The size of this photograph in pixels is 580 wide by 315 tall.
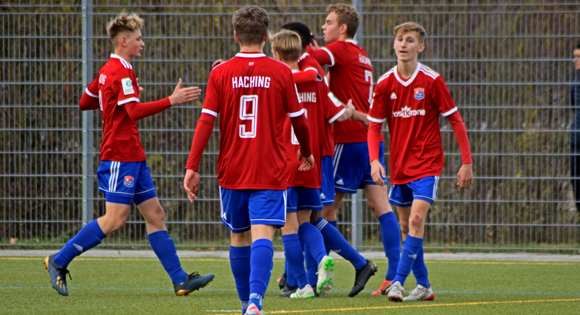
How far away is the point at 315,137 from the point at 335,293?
1222 mm

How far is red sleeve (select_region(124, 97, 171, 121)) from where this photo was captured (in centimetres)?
527

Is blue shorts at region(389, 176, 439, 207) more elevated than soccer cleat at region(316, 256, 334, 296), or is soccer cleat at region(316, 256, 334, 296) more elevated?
blue shorts at region(389, 176, 439, 207)

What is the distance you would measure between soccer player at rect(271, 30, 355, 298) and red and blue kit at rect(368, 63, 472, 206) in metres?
0.43

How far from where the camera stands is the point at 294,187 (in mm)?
5164

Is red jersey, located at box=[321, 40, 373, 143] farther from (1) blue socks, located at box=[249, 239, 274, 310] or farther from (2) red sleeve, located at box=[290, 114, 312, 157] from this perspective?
(1) blue socks, located at box=[249, 239, 274, 310]

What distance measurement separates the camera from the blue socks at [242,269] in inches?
165

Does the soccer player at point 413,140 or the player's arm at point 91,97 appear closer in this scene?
the soccer player at point 413,140

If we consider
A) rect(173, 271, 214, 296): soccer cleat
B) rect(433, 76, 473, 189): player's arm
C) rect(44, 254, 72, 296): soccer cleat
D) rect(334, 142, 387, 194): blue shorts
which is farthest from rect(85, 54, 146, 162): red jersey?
rect(433, 76, 473, 189): player's arm

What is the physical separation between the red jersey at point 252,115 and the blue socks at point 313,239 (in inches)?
46.2

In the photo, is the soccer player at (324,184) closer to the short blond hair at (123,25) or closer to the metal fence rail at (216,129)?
the short blond hair at (123,25)

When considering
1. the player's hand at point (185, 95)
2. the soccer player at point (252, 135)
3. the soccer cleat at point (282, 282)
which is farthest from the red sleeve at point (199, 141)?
the soccer cleat at point (282, 282)

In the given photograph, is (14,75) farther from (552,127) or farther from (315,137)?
(552,127)

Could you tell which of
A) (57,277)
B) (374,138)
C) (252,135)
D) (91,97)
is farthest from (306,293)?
(91,97)

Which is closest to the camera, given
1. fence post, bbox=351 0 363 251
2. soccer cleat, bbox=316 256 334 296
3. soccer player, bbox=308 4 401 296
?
soccer cleat, bbox=316 256 334 296
